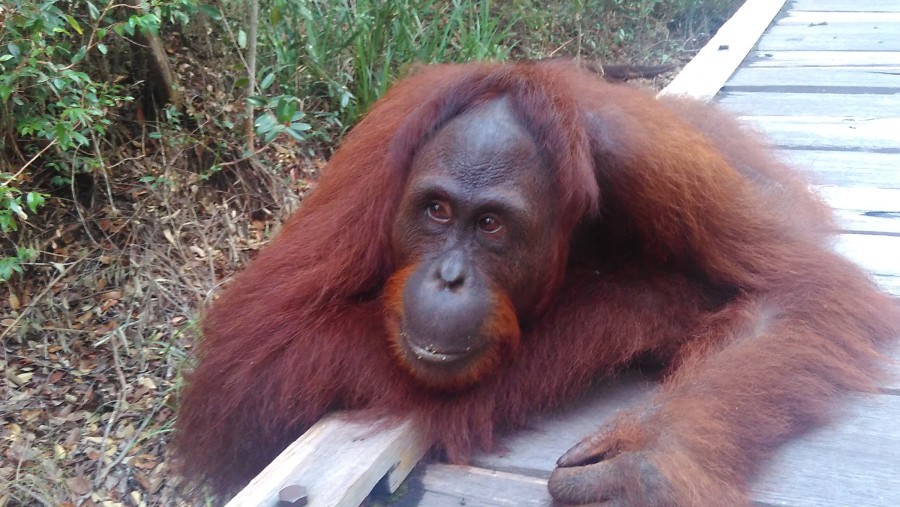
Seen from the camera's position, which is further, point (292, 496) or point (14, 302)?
point (14, 302)

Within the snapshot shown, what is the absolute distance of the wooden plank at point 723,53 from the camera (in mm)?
4137

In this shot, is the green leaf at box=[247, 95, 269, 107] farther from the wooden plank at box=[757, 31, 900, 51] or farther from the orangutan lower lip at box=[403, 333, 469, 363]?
the wooden plank at box=[757, 31, 900, 51]

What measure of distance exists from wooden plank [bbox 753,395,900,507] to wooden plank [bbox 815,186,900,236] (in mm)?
1093

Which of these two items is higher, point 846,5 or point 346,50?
point 346,50

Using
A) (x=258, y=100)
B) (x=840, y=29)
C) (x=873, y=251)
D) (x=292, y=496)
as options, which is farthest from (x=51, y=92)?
(x=840, y=29)

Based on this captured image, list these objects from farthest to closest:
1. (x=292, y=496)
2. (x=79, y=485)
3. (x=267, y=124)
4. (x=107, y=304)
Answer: (x=107, y=304)
(x=267, y=124)
(x=79, y=485)
(x=292, y=496)

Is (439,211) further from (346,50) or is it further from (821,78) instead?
(346,50)

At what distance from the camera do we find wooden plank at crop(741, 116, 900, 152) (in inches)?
146

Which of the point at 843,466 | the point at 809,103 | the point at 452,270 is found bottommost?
the point at 809,103

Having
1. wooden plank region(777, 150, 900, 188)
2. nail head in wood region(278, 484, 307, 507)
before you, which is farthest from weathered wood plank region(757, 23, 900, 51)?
nail head in wood region(278, 484, 307, 507)

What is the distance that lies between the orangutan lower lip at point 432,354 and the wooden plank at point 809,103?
256 centimetres

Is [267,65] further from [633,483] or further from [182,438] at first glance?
[633,483]

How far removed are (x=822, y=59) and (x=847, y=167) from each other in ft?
5.46

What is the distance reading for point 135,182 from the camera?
14.6 feet
